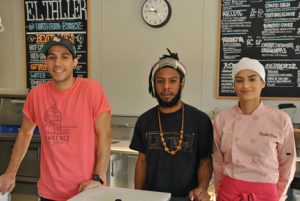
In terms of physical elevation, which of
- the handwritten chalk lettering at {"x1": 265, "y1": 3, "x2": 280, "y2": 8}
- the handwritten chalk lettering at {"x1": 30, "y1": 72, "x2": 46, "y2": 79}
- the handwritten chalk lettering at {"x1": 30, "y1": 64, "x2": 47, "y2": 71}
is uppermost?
the handwritten chalk lettering at {"x1": 265, "y1": 3, "x2": 280, "y2": 8}

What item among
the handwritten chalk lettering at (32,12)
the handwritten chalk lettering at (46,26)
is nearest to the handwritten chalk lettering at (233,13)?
the handwritten chalk lettering at (46,26)

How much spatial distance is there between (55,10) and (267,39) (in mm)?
2078

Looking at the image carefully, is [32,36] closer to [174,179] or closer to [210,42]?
[210,42]

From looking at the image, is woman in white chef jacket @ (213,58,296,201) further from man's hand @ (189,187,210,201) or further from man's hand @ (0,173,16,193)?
man's hand @ (0,173,16,193)

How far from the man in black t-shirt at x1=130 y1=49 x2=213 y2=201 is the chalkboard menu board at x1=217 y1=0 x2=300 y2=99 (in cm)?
138

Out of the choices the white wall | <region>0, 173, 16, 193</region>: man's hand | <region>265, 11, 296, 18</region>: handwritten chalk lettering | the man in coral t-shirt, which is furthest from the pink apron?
<region>265, 11, 296, 18</region>: handwritten chalk lettering

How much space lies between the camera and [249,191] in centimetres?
149

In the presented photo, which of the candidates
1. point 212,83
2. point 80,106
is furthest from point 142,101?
point 80,106

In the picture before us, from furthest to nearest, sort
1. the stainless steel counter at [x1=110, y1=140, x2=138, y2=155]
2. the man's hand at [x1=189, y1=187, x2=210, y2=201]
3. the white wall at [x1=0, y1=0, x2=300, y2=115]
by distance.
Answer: the white wall at [x1=0, y1=0, x2=300, y2=115], the stainless steel counter at [x1=110, y1=140, x2=138, y2=155], the man's hand at [x1=189, y1=187, x2=210, y2=201]

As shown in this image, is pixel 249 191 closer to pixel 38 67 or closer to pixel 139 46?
pixel 139 46

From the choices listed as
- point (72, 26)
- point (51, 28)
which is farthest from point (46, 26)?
point (72, 26)

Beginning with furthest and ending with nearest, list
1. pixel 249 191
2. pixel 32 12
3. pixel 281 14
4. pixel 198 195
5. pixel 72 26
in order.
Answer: pixel 32 12
pixel 72 26
pixel 281 14
pixel 249 191
pixel 198 195

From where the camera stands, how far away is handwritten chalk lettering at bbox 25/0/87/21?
10.8 ft

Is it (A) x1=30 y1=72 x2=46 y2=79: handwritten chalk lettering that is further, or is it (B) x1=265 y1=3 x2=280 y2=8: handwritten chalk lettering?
(A) x1=30 y1=72 x2=46 y2=79: handwritten chalk lettering
